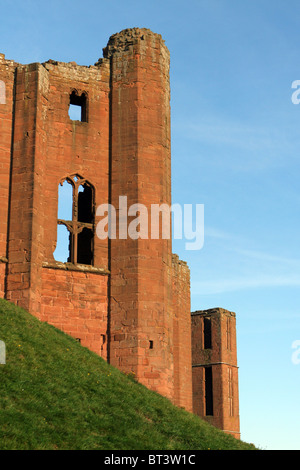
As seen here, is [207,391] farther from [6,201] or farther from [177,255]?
[6,201]

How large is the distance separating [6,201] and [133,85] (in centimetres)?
547

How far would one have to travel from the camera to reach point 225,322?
35.2m

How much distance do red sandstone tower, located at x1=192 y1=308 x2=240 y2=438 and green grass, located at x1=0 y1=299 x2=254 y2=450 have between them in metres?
15.4

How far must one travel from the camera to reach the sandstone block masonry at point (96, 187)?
842 inches

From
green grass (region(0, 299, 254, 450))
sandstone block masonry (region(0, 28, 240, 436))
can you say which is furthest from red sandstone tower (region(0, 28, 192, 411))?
green grass (region(0, 299, 254, 450))

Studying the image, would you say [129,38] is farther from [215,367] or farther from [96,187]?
[215,367]

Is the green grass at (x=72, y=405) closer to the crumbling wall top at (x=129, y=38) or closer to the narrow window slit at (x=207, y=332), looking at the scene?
the crumbling wall top at (x=129, y=38)

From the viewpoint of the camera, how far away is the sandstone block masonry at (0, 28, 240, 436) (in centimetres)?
2139

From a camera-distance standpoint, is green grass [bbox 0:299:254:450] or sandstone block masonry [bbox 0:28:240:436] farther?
sandstone block masonry [bbox 0:28:240:436]

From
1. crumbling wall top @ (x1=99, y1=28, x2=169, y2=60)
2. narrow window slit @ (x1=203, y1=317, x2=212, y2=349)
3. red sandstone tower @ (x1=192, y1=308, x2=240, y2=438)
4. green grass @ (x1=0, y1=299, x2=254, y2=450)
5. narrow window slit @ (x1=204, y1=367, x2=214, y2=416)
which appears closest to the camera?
green grass @ (x1=0, y1=299, x2=254, y2=450)

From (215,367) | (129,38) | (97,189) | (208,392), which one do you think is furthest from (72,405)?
(208,392)

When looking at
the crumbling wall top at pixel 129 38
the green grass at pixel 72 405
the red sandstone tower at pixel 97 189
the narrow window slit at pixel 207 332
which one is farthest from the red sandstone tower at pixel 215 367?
the green grass at pixel 72 405

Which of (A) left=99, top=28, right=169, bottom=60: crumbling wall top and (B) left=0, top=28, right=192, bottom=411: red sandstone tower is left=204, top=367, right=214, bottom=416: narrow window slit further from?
(A) left=99, top=28, right=169, bottom=60: crumbling wall top

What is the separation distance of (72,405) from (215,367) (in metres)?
21.2
